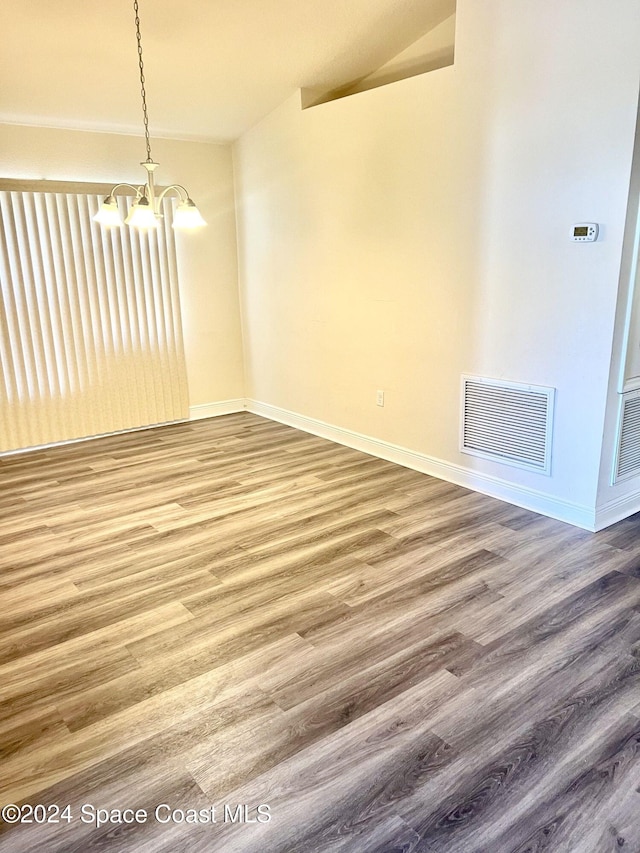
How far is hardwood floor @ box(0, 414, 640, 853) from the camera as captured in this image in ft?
5.45

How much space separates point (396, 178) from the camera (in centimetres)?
409

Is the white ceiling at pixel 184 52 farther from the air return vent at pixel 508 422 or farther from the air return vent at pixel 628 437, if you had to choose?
the air return vent at pixel 628 437

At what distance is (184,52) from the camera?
3996 mm

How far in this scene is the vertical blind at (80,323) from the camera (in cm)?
476

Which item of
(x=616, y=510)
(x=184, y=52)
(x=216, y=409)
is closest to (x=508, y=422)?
(x=616, y=510)

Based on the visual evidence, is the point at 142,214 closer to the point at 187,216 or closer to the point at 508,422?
the point at 187,216

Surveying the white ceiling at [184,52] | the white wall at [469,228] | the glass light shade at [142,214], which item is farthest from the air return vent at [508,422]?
the white ceiling at [184,52]

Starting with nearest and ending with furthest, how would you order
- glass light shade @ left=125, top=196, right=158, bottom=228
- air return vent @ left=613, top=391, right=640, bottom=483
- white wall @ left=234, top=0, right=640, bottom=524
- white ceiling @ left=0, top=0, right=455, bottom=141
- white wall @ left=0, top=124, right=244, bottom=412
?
glass light shade @ left=125, top=196, right=158, bottom=228
white wall @ left=234, top=0, right=640, bottom=524
air return vent @ left=613, top=391, right=640, bottom=483
white ceiling @ left=0, top=0, right=455, bottom=141
white wall @ left=0, top=124, right=244, bottom=412

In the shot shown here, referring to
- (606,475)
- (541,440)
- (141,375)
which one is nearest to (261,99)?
(141,375)

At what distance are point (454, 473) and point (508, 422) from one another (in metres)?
0.60

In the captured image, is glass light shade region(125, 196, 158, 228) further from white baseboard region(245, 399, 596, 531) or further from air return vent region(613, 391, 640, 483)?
air return vent region(613, 391, 640, 483)

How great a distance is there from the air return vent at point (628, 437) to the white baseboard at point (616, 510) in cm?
14

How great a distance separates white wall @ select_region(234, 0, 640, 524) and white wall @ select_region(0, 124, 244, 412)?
625 millimetres

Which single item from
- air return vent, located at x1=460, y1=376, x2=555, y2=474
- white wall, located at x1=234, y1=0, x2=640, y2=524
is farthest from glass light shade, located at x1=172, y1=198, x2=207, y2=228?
air return vent, located at x1=460, y1=376, x2=555, y2=474
